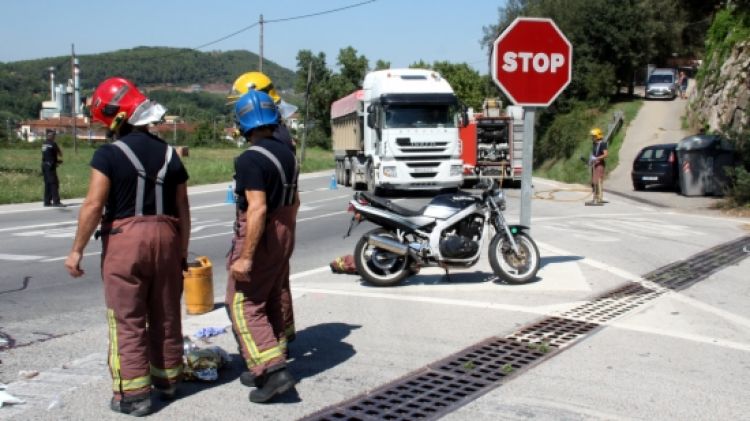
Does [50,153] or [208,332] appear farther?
[50,153]

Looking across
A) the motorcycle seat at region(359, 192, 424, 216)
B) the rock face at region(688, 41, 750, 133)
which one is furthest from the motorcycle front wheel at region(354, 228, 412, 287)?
the rock face at region(688, 41, 750, 133)

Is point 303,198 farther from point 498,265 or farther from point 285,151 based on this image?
point 285,151

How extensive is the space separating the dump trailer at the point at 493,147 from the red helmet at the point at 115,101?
22765 millimetres

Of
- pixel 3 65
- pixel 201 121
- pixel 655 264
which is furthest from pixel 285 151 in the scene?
pixel 3 65

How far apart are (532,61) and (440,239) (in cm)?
245

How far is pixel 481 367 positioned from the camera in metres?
5.65

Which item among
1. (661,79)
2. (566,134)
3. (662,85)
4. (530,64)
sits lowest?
(566,134)

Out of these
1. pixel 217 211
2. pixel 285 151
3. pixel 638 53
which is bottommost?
pixel 217 211

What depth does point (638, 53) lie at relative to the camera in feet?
150

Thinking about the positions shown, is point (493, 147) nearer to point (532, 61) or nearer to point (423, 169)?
point (423, 169)

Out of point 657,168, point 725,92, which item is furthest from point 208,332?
point 725,92

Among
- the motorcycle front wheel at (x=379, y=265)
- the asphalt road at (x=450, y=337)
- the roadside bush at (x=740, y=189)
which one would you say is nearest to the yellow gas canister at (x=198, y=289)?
the asphalt road at (x=450, y=337)

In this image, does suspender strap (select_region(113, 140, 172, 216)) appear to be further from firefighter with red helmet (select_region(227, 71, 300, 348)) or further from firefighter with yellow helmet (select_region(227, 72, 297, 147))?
firefighter with yellow helmet (select_region(227, 72, 297, 147))

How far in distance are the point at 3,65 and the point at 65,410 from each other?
16095cm
